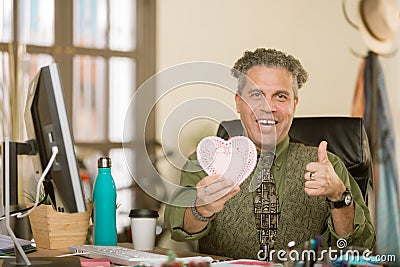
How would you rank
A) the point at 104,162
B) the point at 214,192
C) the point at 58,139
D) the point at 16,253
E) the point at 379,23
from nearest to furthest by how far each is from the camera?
1. the point at 58,139
2. the point at 16,253
3. the point at 214,192
4. the point at 104,162
5. the point at 379,23

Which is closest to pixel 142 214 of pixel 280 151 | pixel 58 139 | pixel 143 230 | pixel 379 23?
pixel 143 230

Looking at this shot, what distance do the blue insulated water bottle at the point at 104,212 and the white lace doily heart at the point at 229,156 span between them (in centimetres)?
34

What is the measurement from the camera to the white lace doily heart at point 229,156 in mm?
2324

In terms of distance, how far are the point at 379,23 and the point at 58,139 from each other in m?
2.34

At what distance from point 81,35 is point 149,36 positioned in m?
0.27

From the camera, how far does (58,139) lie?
4.79 feet

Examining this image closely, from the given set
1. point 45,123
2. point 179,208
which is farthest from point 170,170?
point 45,123

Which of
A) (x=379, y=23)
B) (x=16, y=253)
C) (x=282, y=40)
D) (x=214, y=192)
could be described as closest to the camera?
(x=16, y=253)

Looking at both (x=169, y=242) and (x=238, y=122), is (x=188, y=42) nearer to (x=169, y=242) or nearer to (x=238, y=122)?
(x=238, y=122)

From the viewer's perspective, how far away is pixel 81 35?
2.89m

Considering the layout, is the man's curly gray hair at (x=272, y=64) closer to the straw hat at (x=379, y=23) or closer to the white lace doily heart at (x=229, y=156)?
the white lace doily heart at (x=229, y=156)

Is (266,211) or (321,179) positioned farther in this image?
(266,211)

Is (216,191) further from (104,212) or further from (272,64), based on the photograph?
(272,64)

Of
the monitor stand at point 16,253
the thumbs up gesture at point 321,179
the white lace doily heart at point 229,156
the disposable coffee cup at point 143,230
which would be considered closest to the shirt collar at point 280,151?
the white lace doily heart at point 229,156
